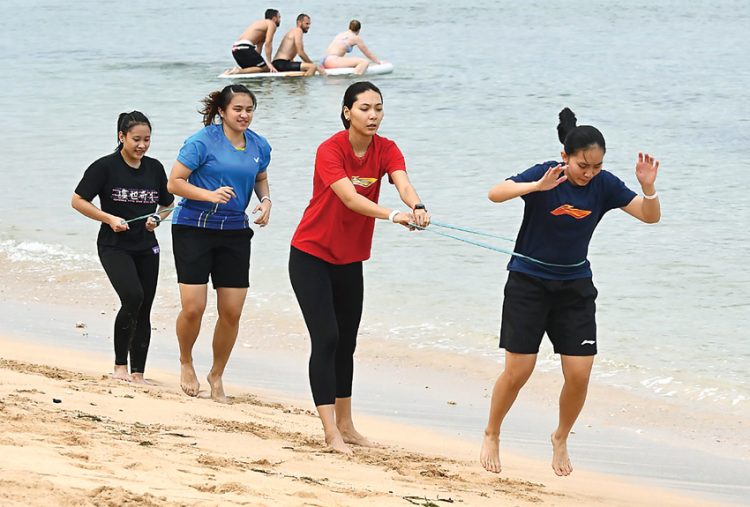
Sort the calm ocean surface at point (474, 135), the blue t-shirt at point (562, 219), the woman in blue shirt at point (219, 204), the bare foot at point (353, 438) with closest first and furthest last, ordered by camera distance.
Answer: the blue t-shirt at point (562, 219), the bare foot at point (353, 438), the woman in blue shirt at point (219, 204), the calm ocean surface at point (474, 135)

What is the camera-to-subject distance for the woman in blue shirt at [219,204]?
22.5ft

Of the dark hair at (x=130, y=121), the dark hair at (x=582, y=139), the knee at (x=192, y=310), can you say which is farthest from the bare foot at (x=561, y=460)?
the dark hair at (x=130, y=121)

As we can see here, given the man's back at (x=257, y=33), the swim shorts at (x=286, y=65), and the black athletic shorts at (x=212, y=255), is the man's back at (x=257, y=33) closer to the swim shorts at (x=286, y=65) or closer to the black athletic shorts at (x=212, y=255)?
the swim shorts at (x=286, y=65)

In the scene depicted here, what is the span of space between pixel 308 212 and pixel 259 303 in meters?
4.46

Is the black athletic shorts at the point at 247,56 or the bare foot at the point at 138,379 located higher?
the black athletic shorts at the point at 247,56

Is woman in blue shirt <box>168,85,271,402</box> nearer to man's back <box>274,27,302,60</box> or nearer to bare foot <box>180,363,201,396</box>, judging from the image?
bare foot <box>180,363,201,396</box>

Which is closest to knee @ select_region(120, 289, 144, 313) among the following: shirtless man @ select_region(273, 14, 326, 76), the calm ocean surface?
the calm ocean surface

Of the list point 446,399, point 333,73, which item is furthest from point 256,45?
point 446,399

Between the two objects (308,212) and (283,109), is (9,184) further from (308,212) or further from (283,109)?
(308,212)

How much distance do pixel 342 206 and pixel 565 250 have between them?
1098 millimetres

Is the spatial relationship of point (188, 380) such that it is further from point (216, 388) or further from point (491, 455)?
point (491, 455)

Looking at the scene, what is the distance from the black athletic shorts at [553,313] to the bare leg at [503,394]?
0.19ft

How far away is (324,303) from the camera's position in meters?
5.99

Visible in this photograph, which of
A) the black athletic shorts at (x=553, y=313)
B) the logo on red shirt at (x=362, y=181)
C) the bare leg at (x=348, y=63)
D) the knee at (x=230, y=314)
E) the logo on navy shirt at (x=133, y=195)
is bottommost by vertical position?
the knee at (x=230, y=314)
